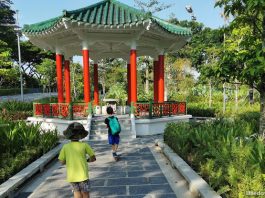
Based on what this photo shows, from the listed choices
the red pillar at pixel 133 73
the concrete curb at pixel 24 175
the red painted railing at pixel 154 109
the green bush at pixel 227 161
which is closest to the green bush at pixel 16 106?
the red pillar at pixel 133 73

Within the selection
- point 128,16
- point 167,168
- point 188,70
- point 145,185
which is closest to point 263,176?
point 145,185

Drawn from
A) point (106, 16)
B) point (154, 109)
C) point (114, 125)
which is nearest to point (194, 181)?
point (114, 125)

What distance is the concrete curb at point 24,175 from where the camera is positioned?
532 centimetres

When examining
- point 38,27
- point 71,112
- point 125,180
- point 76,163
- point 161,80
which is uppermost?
point 38,27

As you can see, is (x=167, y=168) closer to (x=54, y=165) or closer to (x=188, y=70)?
(x=54, y=165)

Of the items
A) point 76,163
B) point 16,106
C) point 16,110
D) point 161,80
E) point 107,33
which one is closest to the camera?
point 76,163

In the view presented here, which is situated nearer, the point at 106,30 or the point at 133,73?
the point at 106,30

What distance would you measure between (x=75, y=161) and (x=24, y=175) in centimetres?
261

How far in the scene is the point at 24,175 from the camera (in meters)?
6.26

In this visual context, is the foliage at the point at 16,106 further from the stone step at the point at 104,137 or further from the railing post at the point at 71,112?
the stone step at the point at 104,137

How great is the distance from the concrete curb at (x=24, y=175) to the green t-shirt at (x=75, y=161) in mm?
1627

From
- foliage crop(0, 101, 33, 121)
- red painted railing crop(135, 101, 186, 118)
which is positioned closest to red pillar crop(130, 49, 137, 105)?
red painted railing crop(135, 101, 186, 118)

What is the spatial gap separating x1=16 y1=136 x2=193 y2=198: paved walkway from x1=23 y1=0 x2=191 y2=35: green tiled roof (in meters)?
6.23

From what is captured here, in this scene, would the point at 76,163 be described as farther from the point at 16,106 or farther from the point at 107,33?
the point at 16,106
